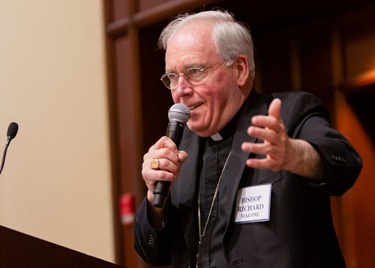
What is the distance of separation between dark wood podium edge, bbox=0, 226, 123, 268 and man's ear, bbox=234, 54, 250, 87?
0.73 m

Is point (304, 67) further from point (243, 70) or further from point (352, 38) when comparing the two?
point (243, 70)

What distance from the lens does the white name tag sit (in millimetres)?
1847

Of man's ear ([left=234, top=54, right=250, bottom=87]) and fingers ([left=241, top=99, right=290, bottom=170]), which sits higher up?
man's ear ([left=234, top=54, right=250, bottom=87])

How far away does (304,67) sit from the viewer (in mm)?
3527

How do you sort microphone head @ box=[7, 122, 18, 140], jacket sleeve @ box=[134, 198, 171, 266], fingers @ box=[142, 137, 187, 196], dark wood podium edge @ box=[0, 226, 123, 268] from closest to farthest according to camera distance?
dark wood podium edge @ box=[0, 226, 123, 268]
fingers @ box=[142, 137, 187, 196]
jacket sleeve @ box=[134, 198, 171, 266]
microphone head @ box=[7, 122, 18, 140]

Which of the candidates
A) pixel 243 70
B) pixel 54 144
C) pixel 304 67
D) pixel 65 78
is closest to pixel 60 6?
pixel 65 78

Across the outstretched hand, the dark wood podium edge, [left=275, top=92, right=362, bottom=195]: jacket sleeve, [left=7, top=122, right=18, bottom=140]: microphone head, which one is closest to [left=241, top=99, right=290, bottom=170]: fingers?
the outstretched hand

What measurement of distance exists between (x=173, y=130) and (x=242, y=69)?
39 centimetres

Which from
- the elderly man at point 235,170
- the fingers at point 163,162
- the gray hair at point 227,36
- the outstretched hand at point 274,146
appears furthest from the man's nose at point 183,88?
the outstretched hand at point 274,146

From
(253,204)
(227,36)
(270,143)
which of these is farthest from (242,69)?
(270,143)

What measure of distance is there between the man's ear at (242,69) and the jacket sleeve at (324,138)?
7.3 inches

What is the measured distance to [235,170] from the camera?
1965 millimetres

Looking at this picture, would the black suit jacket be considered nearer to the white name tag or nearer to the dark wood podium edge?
the white name tag

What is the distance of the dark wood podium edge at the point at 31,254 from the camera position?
1.69m
